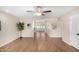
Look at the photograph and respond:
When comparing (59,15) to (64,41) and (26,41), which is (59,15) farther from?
(26,41)

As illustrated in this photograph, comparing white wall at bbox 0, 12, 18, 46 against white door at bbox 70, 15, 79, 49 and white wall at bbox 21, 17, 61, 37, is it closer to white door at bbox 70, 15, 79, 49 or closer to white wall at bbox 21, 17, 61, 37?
white wall at bbox 21, 17, 61, 37

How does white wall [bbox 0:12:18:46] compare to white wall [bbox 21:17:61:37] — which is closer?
white wall [bbox 0:12:18:46]

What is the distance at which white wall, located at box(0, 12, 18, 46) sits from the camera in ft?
6.51

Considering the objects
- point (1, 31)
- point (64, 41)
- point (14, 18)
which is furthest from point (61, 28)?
point (1, 31)

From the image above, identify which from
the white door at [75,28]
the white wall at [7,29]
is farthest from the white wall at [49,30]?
the white door at [75,28]

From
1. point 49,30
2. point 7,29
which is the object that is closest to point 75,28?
point 49,30

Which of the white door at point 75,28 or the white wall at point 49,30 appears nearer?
the white door at point 75,28

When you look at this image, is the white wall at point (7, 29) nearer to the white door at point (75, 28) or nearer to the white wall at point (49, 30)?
the white wall at point (49, 30)

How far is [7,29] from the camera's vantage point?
211 cm

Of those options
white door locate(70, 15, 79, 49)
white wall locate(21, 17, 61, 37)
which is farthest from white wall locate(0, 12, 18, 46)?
white door locate(70, 15, 79, 49)

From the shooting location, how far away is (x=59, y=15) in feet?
7.47

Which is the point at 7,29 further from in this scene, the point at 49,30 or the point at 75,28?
the point at 75,28

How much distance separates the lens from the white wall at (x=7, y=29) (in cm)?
198

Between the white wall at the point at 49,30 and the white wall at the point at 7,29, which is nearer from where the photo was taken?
the white wall at the point at 7,29
